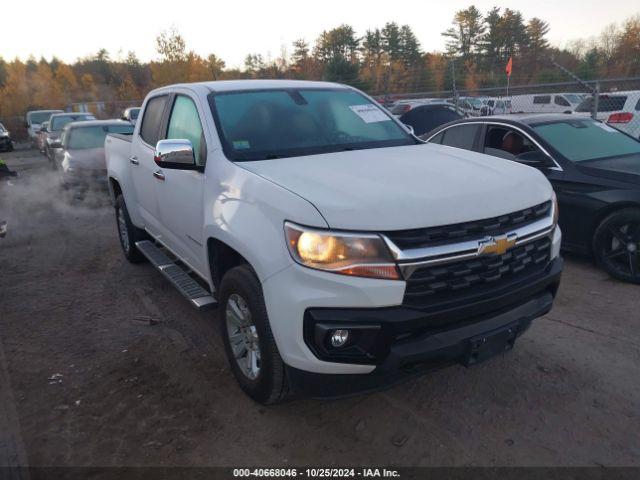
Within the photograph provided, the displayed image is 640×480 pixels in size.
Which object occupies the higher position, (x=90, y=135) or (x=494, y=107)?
(x=90, y=135)

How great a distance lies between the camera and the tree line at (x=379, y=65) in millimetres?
38250

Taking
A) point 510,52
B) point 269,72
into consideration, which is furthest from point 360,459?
point 510,52

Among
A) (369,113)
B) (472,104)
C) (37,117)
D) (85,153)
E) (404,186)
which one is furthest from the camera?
(472,104)

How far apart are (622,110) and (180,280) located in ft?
43.2

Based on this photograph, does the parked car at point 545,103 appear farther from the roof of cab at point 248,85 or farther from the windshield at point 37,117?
the windshield at point 37,117

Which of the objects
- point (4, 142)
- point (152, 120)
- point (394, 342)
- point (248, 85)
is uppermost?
point (248, 85)

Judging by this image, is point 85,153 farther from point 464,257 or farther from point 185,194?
point 464,257

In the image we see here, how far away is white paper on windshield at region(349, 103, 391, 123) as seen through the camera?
3.95 m

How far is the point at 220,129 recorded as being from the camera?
11.0 ft

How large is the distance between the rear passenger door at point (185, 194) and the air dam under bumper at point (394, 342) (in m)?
1.36

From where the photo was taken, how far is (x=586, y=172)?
5066 mm

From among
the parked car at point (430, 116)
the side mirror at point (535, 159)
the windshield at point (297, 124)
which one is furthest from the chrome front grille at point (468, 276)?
the parked car at point (430, 116)

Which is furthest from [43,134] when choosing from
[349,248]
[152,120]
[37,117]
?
[349,248]

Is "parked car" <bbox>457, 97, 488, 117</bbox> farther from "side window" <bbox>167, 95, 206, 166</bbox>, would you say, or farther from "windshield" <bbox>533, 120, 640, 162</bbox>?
"side window" <bbox>167, 95, 206, 166</bbox>
